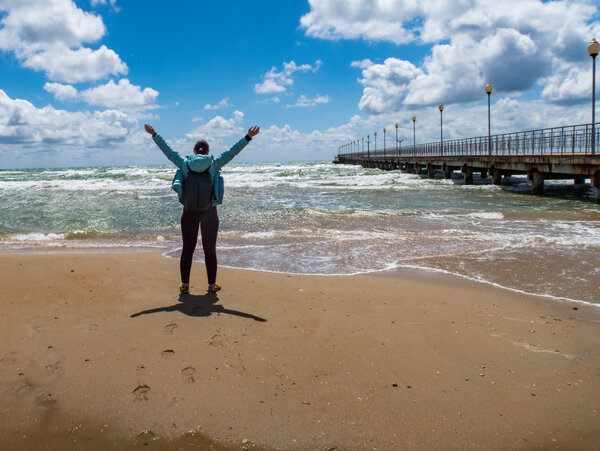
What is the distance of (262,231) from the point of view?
392 inches

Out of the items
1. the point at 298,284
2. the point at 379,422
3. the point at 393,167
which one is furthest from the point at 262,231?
the point at 393,167

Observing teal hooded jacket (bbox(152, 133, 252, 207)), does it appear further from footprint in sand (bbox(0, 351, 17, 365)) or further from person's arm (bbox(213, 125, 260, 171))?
footprint in sand (bbox(0, 351, 17, 365))

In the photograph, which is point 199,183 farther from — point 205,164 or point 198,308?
point 198,308

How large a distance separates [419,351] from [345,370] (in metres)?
0.66

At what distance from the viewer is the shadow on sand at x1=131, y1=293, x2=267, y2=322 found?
3.66 meters

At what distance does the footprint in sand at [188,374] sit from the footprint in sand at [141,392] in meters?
0.23

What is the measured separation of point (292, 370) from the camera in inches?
104

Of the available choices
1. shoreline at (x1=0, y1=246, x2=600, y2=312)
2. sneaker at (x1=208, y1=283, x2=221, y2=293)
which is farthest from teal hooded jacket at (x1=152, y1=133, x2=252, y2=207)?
shoreline at (x1=0, y1=246, x2=600, y2=312)

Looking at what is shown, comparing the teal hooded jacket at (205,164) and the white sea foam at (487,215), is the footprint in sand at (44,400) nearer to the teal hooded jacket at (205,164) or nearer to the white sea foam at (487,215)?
the teal hooded jacket at (205,164)

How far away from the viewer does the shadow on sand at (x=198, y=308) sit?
3.66 metres

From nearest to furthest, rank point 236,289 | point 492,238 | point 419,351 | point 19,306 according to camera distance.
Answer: point 419,351 → point 19,306 → point 236,289 → point 492,238

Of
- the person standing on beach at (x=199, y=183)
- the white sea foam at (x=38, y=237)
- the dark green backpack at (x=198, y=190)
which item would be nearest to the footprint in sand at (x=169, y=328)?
the person standing on beach at (x=199, y=183)

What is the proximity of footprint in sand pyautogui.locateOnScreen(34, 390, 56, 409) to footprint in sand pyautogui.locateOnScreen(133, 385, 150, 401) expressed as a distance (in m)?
0.43

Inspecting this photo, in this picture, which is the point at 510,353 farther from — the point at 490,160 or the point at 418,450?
the point at 490,160
